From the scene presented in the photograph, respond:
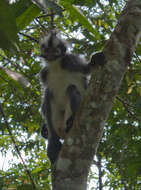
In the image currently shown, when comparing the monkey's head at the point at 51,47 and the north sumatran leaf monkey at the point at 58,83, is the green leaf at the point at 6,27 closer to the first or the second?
the north sumatran leaf monkey at the point at 58,83

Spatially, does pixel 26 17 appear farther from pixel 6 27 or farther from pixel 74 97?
pixel 74 97

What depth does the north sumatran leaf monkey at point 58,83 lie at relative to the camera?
4375mm

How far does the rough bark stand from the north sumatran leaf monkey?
5.18ft

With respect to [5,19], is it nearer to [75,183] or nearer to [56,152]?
[75,183]

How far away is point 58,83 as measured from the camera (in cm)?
450

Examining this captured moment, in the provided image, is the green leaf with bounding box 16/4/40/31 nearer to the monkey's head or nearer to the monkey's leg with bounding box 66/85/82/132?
the monkey's leg with bounding box 66/85/82/132

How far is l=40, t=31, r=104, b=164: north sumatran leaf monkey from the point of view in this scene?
14.4ft

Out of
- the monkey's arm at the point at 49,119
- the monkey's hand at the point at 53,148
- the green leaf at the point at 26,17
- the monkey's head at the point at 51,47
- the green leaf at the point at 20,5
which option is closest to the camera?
the green leaf at the point at 20,5

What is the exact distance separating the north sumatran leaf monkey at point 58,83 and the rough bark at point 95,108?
158cm

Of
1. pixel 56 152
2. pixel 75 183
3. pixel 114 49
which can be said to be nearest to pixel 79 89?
pixel 56 152

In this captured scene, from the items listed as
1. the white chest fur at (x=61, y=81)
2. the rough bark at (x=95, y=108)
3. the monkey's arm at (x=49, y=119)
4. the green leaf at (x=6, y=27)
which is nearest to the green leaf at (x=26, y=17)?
the green leaf at (x=6, y=27)

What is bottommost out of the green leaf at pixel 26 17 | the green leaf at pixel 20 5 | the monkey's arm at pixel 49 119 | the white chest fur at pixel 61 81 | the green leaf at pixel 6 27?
the green leaf at pixel 6 27

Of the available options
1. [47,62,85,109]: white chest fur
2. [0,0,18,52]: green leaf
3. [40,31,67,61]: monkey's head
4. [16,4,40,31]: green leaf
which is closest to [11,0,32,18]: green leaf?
[16,4,40,31]: green leaf

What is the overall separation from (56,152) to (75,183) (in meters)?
1.91
